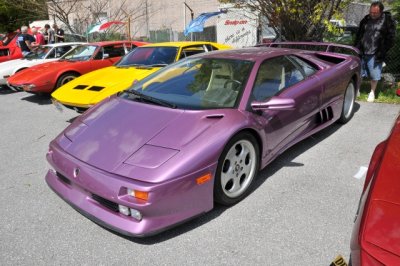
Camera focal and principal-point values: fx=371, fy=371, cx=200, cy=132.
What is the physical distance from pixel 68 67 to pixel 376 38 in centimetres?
608

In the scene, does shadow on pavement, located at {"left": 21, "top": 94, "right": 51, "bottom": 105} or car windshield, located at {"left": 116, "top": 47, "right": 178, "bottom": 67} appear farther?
shadow on pavement, located at {"left": 21, "top": 94, "right": 51, "bottom": 105}

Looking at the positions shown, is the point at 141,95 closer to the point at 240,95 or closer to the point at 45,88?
the point at 240,95

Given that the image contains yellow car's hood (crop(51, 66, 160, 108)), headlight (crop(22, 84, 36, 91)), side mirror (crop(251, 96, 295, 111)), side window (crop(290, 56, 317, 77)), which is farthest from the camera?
headlight (crop(22, 84, 36, 91))

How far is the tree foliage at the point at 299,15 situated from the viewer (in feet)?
22.6

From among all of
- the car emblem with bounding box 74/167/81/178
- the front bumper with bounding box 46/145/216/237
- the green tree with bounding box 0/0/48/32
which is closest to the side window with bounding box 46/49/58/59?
the front bumper with bounding box 46/145/216/237

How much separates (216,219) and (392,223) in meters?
1.63

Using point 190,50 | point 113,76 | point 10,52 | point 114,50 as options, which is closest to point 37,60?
point 114,50

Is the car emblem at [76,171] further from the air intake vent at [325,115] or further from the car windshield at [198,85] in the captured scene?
the air intake vent at [325,115]

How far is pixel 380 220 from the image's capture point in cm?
165

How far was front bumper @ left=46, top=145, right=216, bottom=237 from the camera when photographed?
2559 mm

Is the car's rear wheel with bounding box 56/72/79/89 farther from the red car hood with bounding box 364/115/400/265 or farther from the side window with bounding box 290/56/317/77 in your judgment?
the red car hood with bounding box 364/115/400/265

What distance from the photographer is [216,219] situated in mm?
3059

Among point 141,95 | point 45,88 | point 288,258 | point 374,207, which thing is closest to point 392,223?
point 374,207

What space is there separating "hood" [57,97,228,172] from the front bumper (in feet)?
0.42
